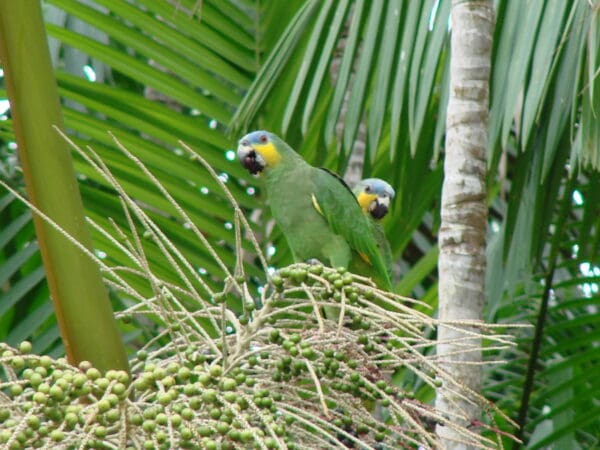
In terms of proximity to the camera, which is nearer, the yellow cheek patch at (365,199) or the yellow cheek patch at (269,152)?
the yellow cheek patch at (269,152)

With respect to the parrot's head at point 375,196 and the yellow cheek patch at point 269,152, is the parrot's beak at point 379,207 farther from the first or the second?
the yellow cheek patch at point 269,152

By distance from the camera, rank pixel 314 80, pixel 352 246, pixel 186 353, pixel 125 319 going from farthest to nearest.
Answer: pixel 352 246 → pixel 314 80 → pixel 125 319 → pixel 186 353

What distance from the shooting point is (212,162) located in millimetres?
3074

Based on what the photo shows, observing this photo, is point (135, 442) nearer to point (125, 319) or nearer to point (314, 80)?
point (125, 319)

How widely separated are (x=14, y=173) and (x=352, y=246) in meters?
1.22

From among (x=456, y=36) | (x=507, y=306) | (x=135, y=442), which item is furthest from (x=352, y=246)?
(x=135, y=442)

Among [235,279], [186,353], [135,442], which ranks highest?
[235,279]

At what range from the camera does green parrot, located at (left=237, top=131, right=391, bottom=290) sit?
9.04 ft

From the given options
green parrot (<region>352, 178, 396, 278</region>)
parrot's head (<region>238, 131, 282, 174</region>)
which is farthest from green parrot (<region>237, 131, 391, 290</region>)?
green parrot (<region>352, 178, 396, 278</region>)

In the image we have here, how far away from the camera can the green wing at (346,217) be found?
2730 mm

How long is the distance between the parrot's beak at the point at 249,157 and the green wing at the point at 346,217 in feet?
0.57

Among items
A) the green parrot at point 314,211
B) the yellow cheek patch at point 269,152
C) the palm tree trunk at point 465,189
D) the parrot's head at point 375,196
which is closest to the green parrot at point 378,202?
the parrot's head at point 375,196

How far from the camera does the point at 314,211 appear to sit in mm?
2807

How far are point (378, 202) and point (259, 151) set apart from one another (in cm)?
46
